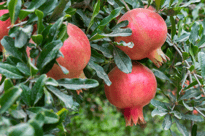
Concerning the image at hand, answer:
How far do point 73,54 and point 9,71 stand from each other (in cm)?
19

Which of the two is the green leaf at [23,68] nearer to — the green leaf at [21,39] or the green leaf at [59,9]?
the green leaf at [21,39]

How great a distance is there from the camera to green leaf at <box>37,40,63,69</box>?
21.5 inches

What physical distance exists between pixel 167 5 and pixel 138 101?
17.3 inches

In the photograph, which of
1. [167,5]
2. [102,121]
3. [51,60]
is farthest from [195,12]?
[102,121]

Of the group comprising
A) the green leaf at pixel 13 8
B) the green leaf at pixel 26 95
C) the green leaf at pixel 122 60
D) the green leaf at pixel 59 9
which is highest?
the green leaf at pixel 13 8

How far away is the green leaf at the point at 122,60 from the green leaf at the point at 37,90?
16.2 inches

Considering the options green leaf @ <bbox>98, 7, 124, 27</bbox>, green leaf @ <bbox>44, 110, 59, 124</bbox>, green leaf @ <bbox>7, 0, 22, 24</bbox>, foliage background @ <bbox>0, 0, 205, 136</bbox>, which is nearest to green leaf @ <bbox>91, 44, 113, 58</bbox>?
foliage background @ <bbox>0, 0, 205, 136</bbox>

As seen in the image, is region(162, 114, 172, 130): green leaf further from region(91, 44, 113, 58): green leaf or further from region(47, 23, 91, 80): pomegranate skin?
region(47, 23, 91, 80): pomegranate skin

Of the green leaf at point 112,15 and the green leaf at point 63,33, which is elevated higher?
the green leaf at point 63,33

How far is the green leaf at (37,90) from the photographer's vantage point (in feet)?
1.66

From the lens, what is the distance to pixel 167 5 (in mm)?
946

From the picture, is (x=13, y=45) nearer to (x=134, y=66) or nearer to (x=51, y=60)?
(x=51, y=60)

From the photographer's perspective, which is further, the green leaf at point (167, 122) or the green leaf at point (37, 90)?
the green leaf at point (167, 122)

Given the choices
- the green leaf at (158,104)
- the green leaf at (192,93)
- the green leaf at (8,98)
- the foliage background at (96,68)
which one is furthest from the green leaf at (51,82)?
the green leaf at (192,93)
